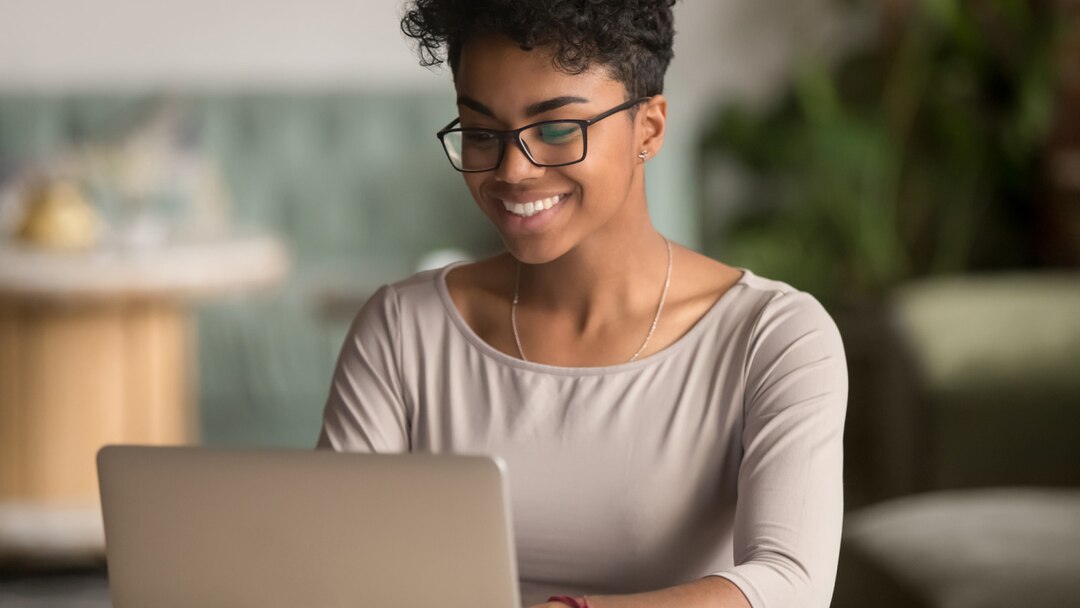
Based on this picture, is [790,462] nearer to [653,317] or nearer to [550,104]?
[653,317]

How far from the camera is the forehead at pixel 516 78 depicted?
4.28 feet

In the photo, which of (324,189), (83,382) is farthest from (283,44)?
(83,382)

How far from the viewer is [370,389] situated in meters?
1.48

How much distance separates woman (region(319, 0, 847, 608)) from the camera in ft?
4.29

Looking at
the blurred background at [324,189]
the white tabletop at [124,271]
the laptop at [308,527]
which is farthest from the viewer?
the blurred background at [324,189]

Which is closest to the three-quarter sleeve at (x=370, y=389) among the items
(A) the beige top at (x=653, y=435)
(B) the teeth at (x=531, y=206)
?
(A) the beige top at (x=653, y=435)

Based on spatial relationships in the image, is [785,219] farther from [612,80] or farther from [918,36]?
[612,80]

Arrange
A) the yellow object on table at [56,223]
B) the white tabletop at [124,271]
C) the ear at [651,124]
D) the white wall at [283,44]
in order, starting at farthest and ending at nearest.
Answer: the white wall at [283,44] < the yellow object on table at [56,223] < the white tabletop at [124,271] < the ear at [651,124]

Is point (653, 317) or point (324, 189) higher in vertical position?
point (653, 317)

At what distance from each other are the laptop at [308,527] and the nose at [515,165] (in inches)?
13.8

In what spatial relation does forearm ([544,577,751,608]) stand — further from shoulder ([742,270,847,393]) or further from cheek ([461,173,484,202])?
cheek ([461,173,484,202])

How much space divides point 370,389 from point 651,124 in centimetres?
40

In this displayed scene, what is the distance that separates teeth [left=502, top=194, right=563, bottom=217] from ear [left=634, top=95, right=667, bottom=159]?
0.35ft

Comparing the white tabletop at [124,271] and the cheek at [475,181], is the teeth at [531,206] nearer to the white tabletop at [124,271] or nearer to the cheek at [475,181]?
the cheek at [475,181]
